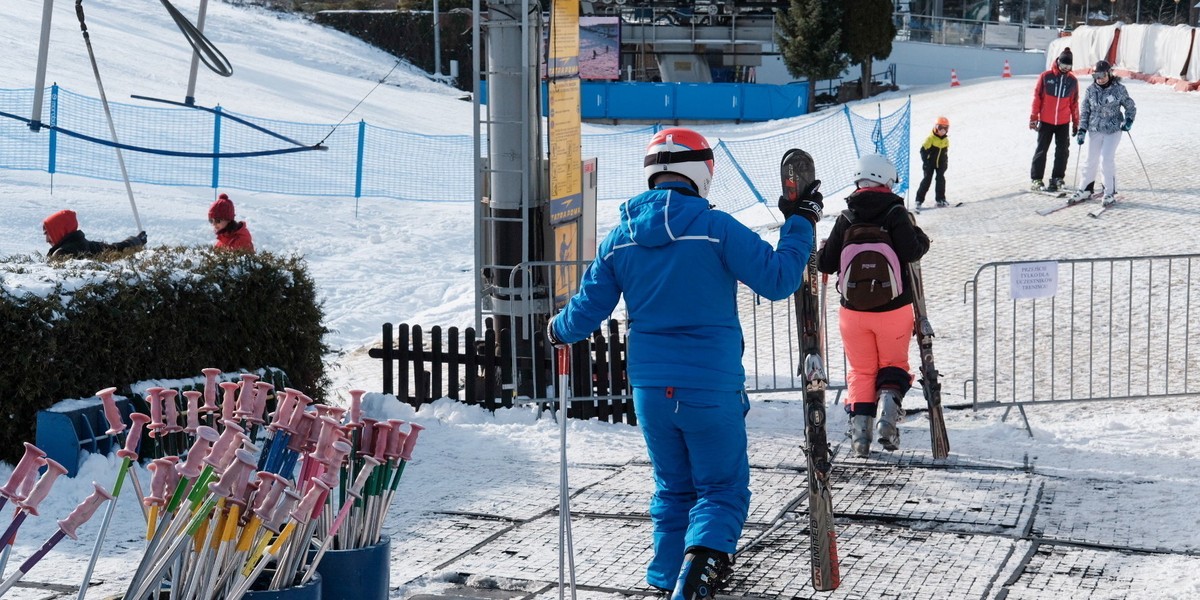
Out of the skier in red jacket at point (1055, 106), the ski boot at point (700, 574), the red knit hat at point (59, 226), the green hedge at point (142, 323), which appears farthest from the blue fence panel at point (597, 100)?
the ski boot at point (700, 574)

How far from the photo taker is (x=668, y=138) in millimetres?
5008

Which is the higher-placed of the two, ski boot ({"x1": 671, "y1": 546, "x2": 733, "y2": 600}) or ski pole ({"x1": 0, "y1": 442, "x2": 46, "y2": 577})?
ski pole ({"x1": 0, "y1": 442, "x2": 46, "y2": 577})

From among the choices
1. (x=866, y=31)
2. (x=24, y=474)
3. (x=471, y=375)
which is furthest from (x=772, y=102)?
(x=24, y=474)

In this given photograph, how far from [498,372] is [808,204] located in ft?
13.8

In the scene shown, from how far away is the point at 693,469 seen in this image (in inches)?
191

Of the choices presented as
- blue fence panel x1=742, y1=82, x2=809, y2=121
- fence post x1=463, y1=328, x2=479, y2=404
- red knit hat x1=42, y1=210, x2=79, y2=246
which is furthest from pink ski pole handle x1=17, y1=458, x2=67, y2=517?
blue fence panel x1=742, y1=82, x2=809, y2=121

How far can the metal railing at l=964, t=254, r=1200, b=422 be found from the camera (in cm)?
830

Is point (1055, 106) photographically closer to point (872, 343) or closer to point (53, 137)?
point (872, 343)

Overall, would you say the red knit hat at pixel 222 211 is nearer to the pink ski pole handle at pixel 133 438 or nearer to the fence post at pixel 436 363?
the fence post at pixel 436 363

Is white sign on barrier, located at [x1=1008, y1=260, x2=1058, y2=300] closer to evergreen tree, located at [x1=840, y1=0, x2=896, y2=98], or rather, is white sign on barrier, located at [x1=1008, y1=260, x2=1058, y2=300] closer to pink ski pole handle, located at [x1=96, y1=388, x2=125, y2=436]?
pink ski pole handle, located at [x1=96, y1=388, x2=125, y2=436]

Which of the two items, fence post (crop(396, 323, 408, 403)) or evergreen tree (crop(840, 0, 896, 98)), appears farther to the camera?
evergreen tree (crop(840, 0, 896, 98))

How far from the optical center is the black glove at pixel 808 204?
4977 mm

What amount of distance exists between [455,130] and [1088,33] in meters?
18.2

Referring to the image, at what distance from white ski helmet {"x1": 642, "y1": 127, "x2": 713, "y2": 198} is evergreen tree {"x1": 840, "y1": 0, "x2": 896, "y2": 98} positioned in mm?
35906
